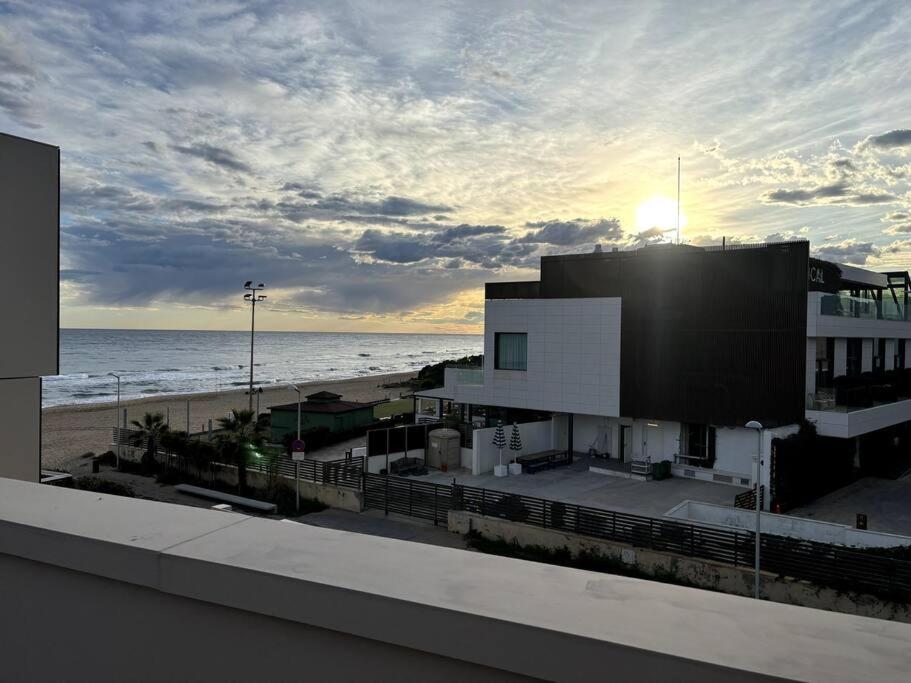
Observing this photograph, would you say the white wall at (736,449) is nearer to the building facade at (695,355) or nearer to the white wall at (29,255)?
the building facade at (695,355)

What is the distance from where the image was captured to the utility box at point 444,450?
27.9 meters

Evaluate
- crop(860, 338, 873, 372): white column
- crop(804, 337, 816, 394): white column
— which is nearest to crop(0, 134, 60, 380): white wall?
crop(804, 337, 816, 394): white column

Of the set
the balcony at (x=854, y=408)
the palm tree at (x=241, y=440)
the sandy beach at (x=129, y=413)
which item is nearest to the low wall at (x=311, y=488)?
the palm tree at (x=241, y=440)

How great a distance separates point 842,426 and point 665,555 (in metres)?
12.8

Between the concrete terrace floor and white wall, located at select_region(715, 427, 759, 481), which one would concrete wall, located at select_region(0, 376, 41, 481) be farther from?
white wall, located at select_region(715, 427, 759, 481)

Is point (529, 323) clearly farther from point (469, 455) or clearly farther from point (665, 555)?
point (665, 555)

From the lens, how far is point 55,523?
2518 millimetres

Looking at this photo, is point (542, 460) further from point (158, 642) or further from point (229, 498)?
point (158, 642)

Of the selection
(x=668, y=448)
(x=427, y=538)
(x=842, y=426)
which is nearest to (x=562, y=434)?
(x=668, y=448)

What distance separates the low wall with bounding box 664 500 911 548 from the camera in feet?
56.1

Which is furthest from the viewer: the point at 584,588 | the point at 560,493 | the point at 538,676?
the point at 560,493

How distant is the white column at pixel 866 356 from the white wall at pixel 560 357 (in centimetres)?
1231

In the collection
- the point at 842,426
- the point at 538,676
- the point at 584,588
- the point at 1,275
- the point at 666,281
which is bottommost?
the point at 842,426

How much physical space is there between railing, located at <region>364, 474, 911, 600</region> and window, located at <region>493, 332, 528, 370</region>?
1199 centimetres
